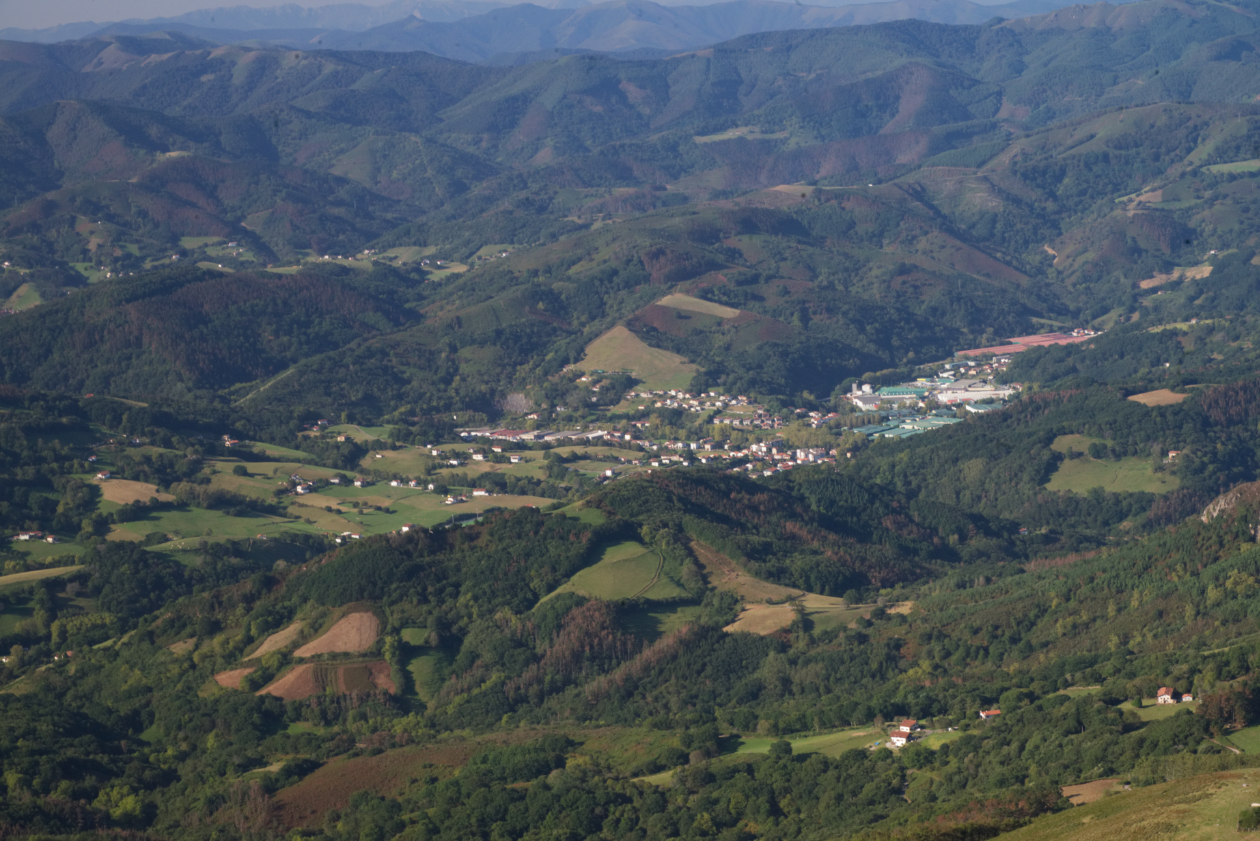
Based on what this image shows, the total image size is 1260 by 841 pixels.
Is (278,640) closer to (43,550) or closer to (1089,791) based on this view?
(43,550)

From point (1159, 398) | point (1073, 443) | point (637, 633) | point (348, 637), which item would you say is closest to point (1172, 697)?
point (637, 633)

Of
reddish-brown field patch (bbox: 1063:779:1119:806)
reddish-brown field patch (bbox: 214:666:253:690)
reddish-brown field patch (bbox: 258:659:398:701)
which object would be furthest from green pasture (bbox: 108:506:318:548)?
reddish-brown field patch (bbox: 1063:779:1119:806)

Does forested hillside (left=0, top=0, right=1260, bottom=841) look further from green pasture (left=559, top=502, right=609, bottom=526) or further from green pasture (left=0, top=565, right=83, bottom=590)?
green pasture (left=0, top=565, right=83, bottom=590)

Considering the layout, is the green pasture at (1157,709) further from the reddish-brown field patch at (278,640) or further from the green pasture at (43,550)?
the green pasture at (43,550)

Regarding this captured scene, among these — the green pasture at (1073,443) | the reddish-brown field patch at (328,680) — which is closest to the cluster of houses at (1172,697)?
the reddish-brown field patch at (328,680)

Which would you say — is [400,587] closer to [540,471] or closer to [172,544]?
[172,544]

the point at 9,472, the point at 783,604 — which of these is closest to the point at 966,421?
the point at 783,604
